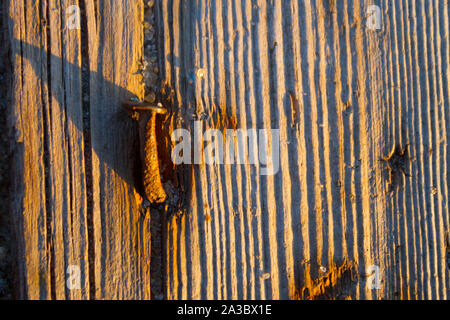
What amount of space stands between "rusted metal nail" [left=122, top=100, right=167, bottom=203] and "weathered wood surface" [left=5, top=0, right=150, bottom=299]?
0.14ft

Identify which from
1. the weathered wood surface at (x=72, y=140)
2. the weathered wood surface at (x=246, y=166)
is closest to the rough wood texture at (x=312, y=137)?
the weathered wood surface at (x=246, y=166)

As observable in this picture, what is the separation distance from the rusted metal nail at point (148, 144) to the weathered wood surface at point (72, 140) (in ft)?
0.14

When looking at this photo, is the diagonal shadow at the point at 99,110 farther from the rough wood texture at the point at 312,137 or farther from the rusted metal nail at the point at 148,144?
the rough wood texture at the point at 312,137

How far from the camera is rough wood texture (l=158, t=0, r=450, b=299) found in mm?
936

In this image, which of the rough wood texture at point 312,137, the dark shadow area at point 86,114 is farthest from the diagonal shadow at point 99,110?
the rough wood texture at point 312,137

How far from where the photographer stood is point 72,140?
0.92m

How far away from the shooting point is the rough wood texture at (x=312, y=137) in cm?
94

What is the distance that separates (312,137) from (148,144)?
436mm

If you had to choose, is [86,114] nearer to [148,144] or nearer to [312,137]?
[148,144]

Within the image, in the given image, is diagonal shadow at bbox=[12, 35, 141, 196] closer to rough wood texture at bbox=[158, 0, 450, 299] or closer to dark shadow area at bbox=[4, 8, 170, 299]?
dark shadow area at bbox=[4, 8, 170, 299]

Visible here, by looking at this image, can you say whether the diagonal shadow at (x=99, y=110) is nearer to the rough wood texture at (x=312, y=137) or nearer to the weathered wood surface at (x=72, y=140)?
the weathered wood surface at (x=72, y=140)

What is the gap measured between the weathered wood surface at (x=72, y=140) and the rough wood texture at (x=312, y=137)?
0.13 meters

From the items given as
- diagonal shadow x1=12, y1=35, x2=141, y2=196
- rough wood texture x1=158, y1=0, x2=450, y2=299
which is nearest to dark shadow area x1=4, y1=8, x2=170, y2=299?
diagonal shadow x1=12, y1=35, x2=141, y2=196
